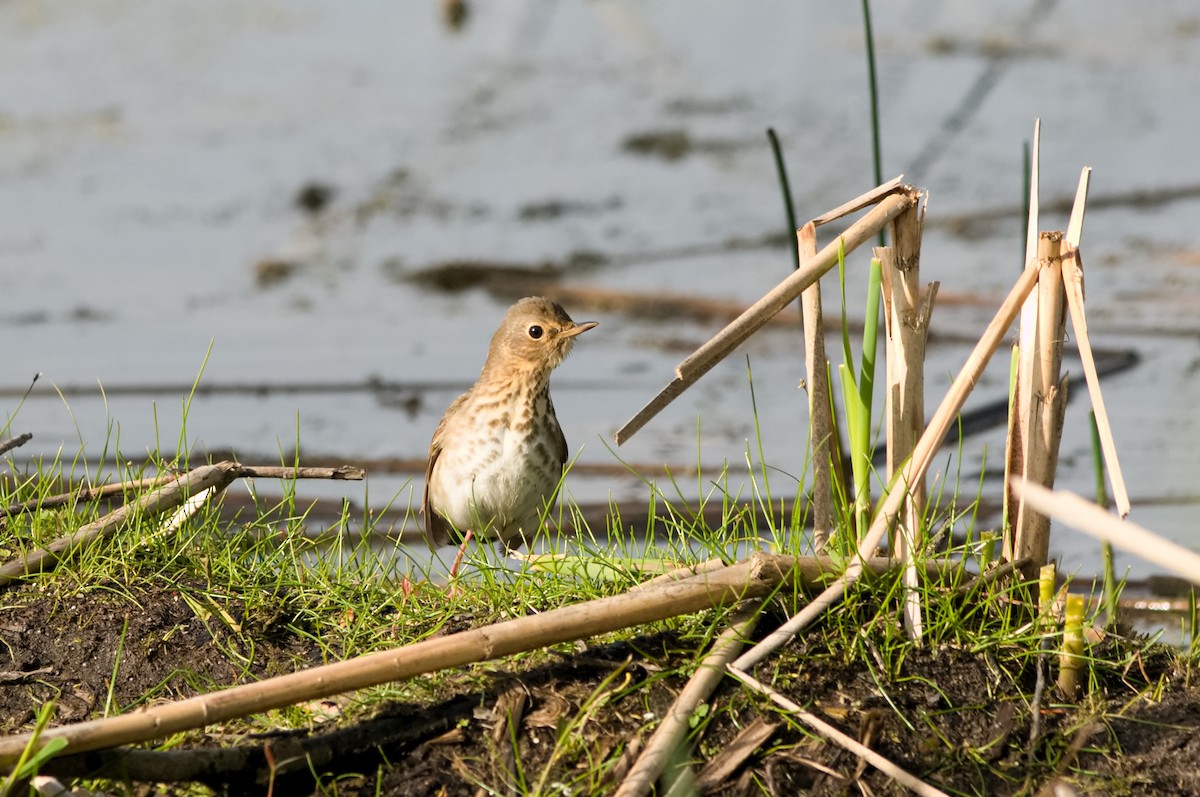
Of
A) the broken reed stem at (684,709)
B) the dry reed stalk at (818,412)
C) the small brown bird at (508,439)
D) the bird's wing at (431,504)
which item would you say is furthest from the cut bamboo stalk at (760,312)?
the bird's wing at (431,504)

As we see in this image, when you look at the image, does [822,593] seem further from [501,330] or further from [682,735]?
[501,330]

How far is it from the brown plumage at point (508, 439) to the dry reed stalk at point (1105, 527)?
9.42 ft

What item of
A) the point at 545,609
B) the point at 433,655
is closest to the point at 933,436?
the point at 545,609

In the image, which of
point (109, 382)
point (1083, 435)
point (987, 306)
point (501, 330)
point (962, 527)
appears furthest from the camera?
point (987, 306)

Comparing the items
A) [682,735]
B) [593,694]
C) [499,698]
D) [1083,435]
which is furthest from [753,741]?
[1083,435]

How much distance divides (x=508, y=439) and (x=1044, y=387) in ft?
6.74

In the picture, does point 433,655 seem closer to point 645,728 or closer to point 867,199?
point 645,728

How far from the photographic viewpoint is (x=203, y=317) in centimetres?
809

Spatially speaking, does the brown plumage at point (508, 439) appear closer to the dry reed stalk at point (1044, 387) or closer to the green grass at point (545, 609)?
the green grass at point (545, 609)

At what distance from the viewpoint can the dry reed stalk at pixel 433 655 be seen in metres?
2.85

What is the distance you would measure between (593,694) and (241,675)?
95cm

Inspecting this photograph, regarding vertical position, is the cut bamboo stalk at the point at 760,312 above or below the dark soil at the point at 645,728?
above

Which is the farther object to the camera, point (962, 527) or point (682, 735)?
point (962, 527)

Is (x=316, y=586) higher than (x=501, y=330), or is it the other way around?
(x=501, y=330)
